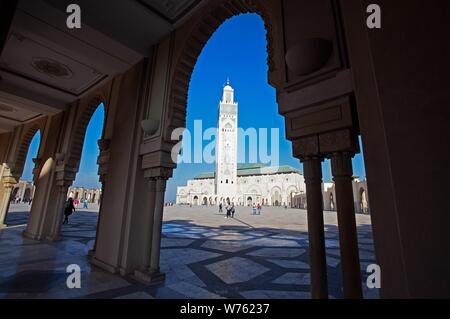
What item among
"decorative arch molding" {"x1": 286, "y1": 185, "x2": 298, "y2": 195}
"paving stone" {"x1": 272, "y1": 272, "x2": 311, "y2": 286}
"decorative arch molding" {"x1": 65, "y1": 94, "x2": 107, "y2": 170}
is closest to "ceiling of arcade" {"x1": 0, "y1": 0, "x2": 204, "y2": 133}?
"decorative arch molding" {"x1": 65, "y1": 94, "x2": 107, "y2": 170}

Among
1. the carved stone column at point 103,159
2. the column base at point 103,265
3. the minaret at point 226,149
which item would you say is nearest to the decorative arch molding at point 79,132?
the carved stone column at point 103,159

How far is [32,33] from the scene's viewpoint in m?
4.23

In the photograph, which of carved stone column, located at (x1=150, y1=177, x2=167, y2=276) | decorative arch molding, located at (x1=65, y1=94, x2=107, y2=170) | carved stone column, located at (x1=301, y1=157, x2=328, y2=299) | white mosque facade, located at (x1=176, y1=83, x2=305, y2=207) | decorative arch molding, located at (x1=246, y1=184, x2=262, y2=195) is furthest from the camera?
decorative arch molding, located at (x1=246, y1=184, x2=262, y2=195)

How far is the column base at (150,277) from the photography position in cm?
334

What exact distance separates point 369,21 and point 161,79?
3.62 m

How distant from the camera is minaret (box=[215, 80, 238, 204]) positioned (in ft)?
190

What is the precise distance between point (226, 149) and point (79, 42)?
54.8m

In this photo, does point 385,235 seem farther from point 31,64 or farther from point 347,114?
point 31,64

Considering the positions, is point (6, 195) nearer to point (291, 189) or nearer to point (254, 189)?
point (291, 189)

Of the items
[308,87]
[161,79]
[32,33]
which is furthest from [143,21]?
[308,87]

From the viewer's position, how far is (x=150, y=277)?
3.33m

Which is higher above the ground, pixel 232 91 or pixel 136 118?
pixel 232 91

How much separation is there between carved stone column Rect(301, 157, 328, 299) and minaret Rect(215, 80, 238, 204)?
183 ft

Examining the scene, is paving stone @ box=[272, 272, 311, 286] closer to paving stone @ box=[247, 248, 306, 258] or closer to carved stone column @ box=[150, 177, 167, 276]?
paving stone @ box=[247, 248, 306, 258]
